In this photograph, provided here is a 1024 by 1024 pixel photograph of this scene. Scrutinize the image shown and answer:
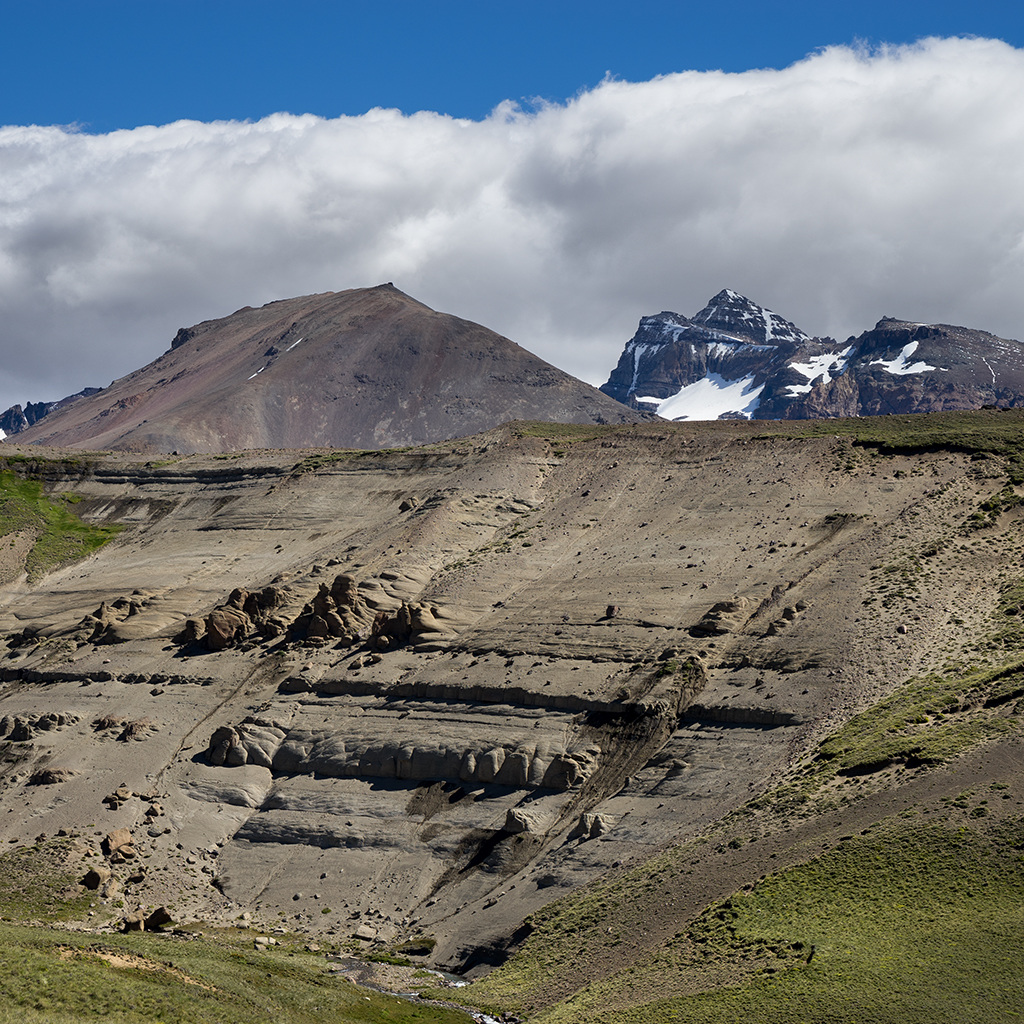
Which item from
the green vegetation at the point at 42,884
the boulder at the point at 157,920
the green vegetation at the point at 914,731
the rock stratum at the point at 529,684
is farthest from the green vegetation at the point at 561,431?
the boulder at the point at 157,920

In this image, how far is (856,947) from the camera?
36.0m

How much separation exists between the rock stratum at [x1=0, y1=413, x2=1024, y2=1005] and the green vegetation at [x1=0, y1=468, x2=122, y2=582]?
30.9 ft

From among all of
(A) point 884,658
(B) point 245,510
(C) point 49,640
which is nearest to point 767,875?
(A) point 884,658

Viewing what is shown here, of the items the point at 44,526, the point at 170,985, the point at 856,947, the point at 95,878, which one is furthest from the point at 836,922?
the point at 44,526

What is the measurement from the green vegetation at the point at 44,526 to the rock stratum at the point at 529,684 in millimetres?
9432

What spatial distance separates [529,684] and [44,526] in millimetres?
61535

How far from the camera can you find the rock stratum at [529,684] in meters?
47.6

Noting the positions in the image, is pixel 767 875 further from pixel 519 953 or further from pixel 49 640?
pixel 49 640

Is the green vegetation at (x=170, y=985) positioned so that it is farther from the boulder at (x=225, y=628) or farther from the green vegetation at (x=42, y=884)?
the boulder at (x=225, y=628)

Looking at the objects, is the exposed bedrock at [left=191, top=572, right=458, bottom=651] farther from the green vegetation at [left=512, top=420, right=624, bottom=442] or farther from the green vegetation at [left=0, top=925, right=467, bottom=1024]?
the green vegetation at [left=512, top=420, right=624, bottom=442]

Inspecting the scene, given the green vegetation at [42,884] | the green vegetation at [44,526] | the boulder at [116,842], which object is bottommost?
the green vegetation at [42,884]

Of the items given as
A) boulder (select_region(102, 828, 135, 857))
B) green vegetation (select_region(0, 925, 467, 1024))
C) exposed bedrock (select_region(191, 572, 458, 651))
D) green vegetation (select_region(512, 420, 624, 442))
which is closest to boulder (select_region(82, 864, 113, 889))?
boulder (select_region(102, 828, 135, 857))

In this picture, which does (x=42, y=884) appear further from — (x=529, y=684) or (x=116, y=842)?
(x=529, y=684)

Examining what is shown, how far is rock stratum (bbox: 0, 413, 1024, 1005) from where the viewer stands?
47562 mm
